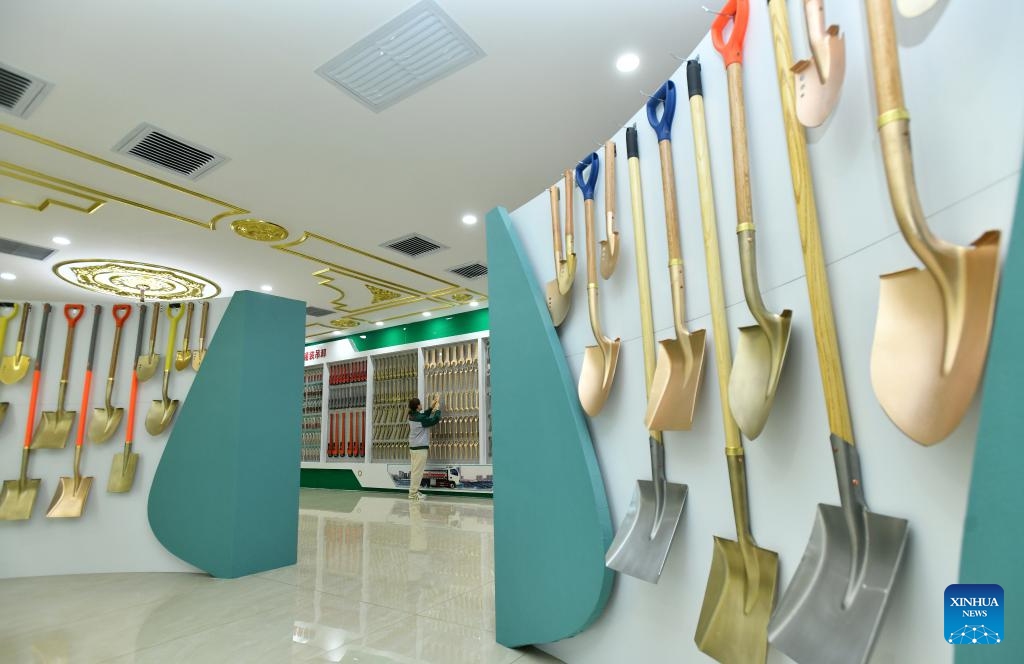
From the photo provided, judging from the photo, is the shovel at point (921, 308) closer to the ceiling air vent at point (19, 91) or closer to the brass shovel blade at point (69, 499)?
the ceiling air vent at point (19, 91)

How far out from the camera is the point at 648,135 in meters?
1.61

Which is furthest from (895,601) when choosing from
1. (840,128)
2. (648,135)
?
(648,135)

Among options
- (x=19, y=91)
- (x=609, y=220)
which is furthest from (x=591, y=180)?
(x=19, y=91)

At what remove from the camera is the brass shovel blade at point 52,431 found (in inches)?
154

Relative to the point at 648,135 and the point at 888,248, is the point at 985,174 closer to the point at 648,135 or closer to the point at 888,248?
the point at 888,248

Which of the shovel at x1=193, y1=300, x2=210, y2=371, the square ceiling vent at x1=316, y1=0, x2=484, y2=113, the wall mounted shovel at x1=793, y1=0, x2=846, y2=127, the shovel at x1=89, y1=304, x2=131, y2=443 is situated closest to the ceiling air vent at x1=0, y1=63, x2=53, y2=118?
the shovel at x1=89, y1=304, x2=131, y2=443

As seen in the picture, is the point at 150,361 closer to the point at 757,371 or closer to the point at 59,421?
the point at 59,421

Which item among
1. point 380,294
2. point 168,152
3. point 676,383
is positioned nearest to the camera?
point 676,383

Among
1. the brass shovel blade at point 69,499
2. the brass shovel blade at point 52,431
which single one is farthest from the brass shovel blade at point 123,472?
the brass shovel blade at point 52,431

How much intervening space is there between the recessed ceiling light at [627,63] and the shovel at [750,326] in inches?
85.7

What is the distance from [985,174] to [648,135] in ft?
3.24

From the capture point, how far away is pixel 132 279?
6.94 metres

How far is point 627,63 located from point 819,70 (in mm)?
2603

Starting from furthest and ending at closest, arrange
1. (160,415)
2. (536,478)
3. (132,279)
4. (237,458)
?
(132,279) < (160,415) < (237,458) < (536,478)
